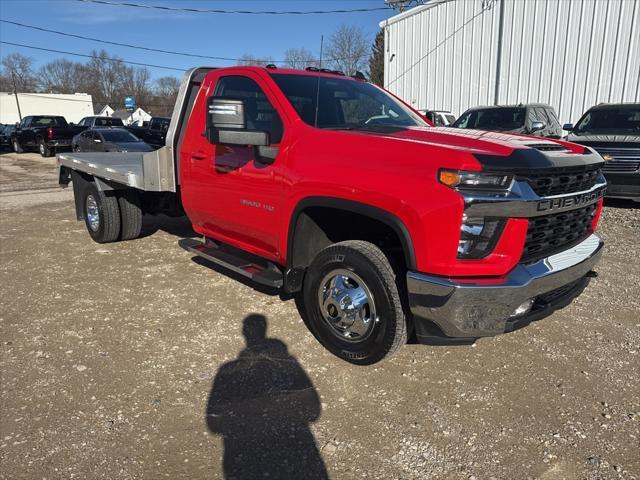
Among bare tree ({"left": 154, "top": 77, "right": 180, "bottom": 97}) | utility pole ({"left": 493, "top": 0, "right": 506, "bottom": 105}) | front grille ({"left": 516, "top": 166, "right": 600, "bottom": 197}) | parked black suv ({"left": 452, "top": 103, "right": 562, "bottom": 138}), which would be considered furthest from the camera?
bare tree ({"left": 154, "top": 77, "right": 180, "bottom": 97})

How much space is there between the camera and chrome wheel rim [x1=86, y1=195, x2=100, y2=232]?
6.64m

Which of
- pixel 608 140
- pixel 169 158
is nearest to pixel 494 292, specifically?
pixel 169 158

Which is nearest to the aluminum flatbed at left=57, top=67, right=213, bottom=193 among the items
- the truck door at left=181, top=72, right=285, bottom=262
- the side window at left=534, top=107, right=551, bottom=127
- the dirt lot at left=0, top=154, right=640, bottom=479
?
the truck door at left=181, top=72, right=285, bottom=262

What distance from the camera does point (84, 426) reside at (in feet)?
9.23

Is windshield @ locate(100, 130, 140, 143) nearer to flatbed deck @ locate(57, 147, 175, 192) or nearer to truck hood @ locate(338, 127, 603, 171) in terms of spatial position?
flatbed deck @ locate(57, 147, 175, 192)

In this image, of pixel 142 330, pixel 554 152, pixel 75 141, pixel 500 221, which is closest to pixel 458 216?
pixel 500 221

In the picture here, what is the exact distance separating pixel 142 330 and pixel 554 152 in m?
3.32

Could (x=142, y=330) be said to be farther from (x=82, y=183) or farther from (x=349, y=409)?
(x=82, y=183)

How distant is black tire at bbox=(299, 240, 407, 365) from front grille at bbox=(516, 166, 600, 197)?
960 mm

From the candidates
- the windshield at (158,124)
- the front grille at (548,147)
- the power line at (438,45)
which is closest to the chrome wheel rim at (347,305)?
the front grille at (548,147)

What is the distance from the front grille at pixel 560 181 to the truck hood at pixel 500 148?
54mm

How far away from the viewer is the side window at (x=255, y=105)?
12.1ft

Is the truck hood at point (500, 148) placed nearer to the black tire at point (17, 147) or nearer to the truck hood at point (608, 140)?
the truck hood at point (608, 140)

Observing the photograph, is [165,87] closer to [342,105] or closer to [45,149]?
[45,149]
